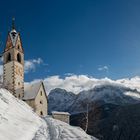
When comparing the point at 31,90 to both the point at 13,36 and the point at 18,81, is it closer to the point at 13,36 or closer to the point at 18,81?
the point at 18,81

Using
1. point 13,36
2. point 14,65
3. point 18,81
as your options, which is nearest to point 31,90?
point 18,81

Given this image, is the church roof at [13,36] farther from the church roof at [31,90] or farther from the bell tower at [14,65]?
the church roof at [31,90]

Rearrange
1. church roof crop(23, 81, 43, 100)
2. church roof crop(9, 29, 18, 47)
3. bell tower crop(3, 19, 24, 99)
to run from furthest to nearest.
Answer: church roof crop(9, 29, 18, 47) → bell tower crop(3, 19, 24, 99) → church roof crop(23, 81, 43, 100)

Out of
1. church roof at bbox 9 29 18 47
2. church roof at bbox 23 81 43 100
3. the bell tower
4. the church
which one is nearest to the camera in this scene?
church roof at bbox 23 81 43 100

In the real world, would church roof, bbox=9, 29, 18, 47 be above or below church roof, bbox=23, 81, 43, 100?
above

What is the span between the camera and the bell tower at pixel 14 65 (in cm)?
7169

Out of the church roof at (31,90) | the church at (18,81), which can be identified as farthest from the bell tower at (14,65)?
the church roof at (31,90)

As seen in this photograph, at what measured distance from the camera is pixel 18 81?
72.8 meters

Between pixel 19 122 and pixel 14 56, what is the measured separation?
145 ft

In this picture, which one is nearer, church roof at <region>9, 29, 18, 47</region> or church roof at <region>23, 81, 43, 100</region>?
church roof at <region>23, 81, 43, 100</region>

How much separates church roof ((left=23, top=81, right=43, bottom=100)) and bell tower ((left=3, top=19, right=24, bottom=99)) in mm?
1125

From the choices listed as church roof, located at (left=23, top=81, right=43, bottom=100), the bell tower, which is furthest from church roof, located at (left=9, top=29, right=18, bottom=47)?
church roof, located at (left=23, top=81, right=43, bottom=100)

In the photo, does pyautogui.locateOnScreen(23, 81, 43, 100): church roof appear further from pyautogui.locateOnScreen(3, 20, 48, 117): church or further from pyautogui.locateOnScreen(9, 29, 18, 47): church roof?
pyautogui.locateOnScreen(9, 29, 18, 47): church roof

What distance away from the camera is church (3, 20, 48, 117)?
70113 millimetres
